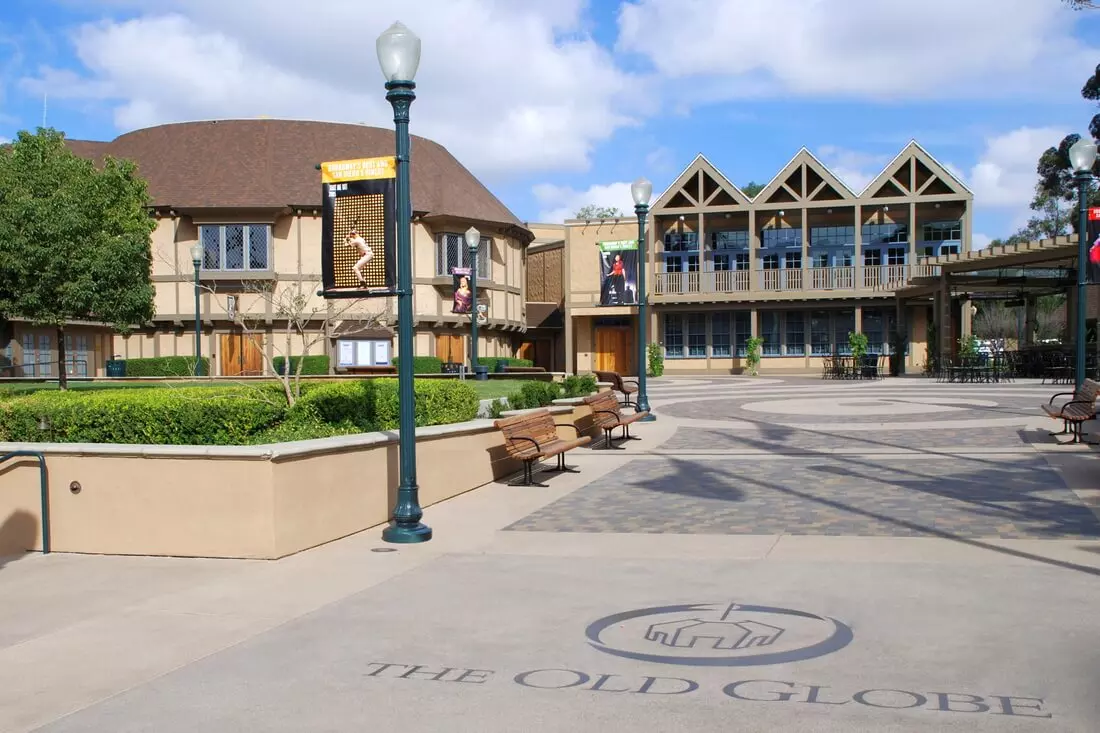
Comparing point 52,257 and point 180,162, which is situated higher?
point 180,162

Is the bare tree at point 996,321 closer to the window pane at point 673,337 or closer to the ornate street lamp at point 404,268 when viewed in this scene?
the window pane at point 673,337

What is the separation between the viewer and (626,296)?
3894 cm

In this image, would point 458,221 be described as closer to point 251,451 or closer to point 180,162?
point 180,162

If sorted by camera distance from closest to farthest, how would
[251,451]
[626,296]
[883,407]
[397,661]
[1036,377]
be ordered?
[397,661] → [251,451] → [883,407] → [1036,377] → [626,296]

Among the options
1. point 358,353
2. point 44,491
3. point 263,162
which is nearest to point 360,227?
point 44,491

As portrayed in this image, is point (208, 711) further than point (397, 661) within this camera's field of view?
No

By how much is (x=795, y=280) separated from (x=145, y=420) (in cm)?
3628

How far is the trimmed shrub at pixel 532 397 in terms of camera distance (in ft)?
57.4

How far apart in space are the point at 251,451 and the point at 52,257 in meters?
17.2

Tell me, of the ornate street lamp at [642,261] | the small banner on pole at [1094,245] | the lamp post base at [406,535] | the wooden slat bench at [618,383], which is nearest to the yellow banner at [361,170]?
the lamp post base at [406,535]

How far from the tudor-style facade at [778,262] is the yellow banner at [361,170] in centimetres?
3486

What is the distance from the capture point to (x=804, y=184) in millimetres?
43156

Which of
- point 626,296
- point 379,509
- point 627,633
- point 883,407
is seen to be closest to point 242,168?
point 626,296

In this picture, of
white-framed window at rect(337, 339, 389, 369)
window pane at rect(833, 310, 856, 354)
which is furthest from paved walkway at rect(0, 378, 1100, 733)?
window pane at rect(833, 310, 856, 354)
